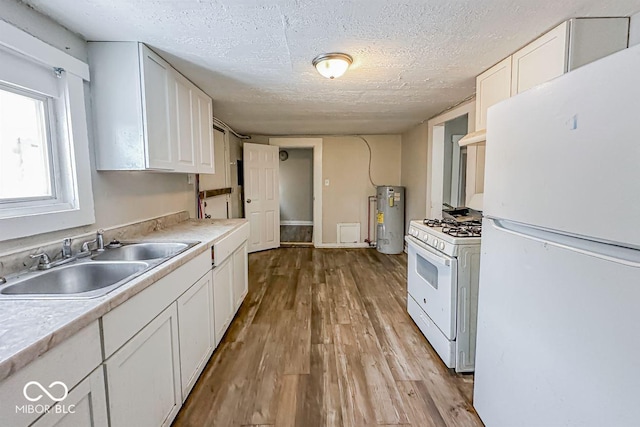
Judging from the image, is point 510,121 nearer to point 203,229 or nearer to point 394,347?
point 394,347

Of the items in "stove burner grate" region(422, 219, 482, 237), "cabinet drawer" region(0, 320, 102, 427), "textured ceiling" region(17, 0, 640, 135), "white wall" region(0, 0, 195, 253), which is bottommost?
"cabinet drawer" region(0, 320, 102, 427)

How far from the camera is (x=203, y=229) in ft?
8.33

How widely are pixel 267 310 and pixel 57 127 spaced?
2111 millimetres

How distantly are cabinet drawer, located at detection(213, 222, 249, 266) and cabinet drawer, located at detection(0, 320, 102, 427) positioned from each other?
1.17 meters

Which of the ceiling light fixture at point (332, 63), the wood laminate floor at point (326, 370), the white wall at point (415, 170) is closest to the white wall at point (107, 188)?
the wood laminate floor at point (326, 370)

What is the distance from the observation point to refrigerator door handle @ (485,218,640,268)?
2.53 feet

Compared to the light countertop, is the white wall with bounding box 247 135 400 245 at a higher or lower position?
higher

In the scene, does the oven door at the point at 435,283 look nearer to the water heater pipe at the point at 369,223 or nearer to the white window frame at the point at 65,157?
the white window frame at the point at 65,157

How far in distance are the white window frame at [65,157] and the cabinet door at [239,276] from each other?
1.21 m

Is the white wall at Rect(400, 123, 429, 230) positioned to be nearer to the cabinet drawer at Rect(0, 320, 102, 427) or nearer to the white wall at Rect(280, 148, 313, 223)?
the white wall at Rect(280, 148, 313, 223)

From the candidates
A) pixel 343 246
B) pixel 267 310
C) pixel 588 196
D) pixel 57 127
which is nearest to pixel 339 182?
pixel 343 246

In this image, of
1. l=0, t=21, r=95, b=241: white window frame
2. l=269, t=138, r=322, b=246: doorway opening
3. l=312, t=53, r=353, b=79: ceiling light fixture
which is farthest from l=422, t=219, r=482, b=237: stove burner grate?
l=269, t=138, r=322, b=246: doorway opening

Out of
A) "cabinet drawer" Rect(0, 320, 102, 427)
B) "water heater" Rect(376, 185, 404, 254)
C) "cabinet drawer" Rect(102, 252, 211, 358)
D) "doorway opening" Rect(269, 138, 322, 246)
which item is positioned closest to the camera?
"cabinet drawer" Rect(0, 320, 102, 427)

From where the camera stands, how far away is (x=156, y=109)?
6.39ft
